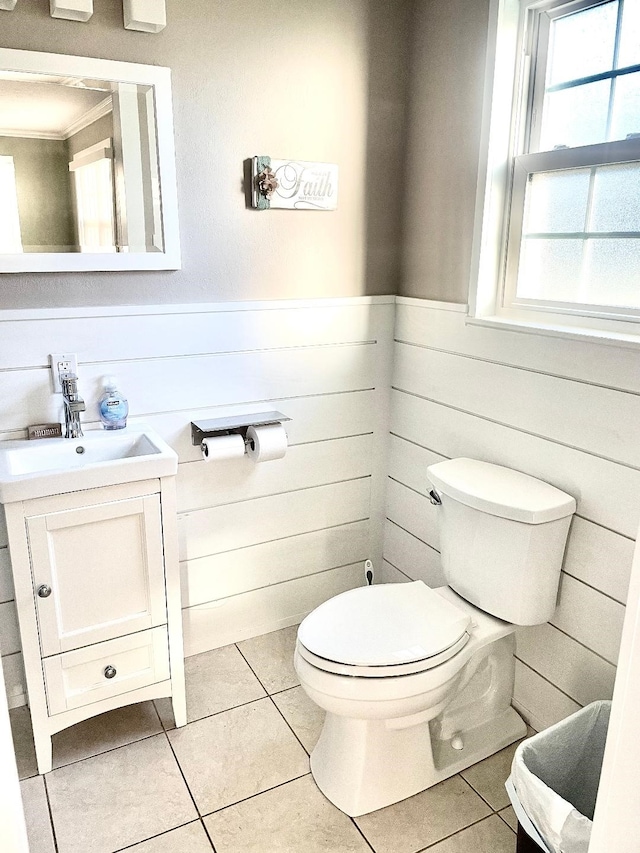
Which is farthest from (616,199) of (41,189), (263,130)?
(41,189)

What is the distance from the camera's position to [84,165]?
1.84 metres

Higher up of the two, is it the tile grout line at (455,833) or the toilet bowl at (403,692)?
the toilet bowl at (403,692)

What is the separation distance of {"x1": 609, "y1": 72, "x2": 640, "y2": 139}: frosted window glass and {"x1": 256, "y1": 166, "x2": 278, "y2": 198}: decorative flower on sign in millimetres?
978

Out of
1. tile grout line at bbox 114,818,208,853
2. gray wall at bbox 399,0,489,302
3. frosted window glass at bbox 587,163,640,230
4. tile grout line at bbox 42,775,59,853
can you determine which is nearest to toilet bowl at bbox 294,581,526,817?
tile grout line at bbox 114,818,208,853

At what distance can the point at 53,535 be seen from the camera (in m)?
1.69

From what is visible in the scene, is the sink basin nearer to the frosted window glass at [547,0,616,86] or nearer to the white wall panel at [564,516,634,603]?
the white wall panel at [564,516,634,603]

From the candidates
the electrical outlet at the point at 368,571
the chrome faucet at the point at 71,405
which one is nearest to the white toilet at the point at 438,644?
the electrical outlet at the point at 368,571

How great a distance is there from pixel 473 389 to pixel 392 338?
473mm

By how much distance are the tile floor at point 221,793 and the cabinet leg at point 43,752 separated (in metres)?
0.03

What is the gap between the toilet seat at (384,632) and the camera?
1.62m

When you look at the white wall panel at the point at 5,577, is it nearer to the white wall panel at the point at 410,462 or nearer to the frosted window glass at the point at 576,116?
the white wall panel at the point at 410,462

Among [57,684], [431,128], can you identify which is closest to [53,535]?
[57,684]

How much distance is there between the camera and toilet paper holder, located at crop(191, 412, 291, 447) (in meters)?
2.12

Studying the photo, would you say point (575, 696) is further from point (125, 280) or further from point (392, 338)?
point (125, 280)
